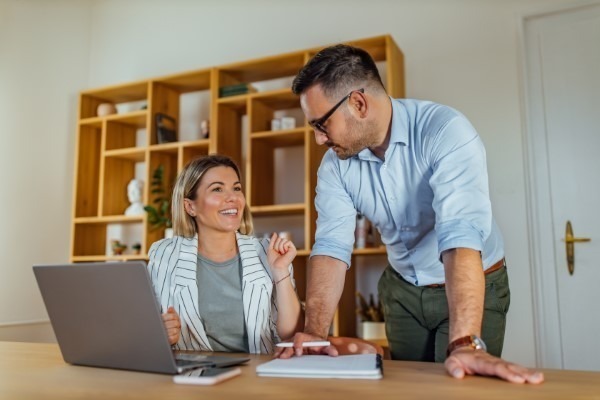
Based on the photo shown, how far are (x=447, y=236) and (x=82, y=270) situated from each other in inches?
29.3

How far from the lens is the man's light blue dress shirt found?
4.03 feet

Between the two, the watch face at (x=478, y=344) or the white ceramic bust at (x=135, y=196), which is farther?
the white ceramic bust at (x=135, y=196)

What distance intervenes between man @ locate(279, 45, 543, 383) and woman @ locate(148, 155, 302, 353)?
213mm

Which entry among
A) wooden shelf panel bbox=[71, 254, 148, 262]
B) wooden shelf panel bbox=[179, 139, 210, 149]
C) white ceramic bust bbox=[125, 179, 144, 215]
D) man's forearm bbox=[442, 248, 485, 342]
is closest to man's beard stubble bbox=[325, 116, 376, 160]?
man's forearm bbox=[442, 248, 485, 342]

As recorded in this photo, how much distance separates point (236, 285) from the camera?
68.0 inches

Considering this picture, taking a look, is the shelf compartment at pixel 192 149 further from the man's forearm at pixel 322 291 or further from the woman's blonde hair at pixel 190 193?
the man's forearm at pixel 322 291

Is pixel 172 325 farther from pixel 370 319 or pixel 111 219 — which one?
pixel 111 219

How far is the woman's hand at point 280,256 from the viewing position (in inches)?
64.2

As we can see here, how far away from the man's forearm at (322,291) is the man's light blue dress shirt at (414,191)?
3 cm

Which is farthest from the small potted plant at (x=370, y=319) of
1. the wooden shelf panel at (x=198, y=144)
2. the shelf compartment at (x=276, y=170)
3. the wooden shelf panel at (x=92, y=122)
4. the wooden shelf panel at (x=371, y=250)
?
the wooden shelf panel at (x=92, y=122)

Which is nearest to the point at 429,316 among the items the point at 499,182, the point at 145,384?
the point at 145,384

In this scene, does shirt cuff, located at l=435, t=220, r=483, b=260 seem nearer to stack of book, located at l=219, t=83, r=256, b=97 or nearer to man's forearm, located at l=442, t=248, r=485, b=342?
man's forearm, located at l=442, t=248, r=485, b=342

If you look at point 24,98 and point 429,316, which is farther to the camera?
point 24,98

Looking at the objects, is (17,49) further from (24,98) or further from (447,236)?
(447,236)
